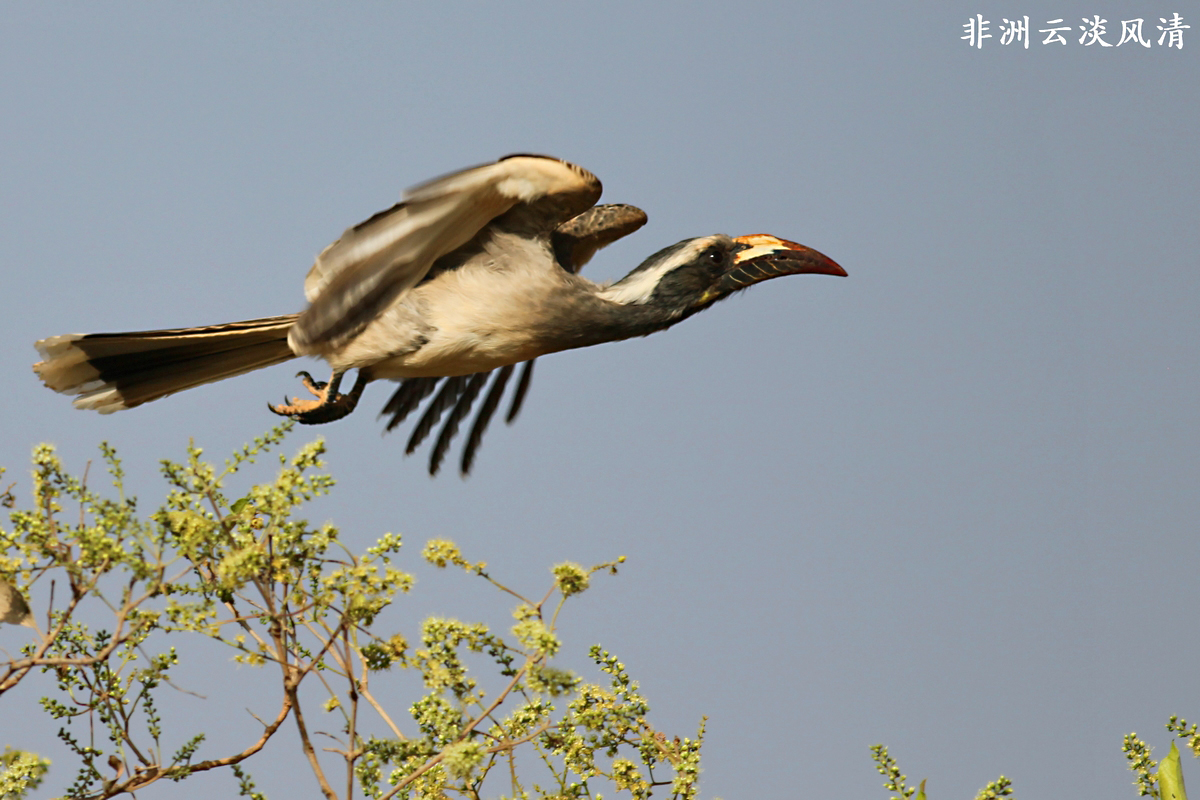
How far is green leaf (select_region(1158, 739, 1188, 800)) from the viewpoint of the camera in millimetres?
3291

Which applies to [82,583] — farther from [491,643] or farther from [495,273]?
[495,273]

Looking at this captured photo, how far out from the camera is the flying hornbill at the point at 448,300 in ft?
13.0

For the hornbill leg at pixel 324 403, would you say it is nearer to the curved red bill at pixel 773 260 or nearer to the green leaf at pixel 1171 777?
the curved red bill at pixel 773 260

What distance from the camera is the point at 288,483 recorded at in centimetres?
285

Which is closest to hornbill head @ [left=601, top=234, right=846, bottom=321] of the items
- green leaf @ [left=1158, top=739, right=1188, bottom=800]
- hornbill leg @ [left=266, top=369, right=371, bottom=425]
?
hornbill leg @ [left=266, top=369, right=371, bottom=425]

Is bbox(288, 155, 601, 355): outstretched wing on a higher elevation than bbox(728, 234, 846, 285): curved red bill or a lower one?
lower

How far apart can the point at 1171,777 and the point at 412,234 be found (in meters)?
2.95

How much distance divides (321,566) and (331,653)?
0.76 feet

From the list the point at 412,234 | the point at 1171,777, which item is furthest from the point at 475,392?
the point at 1171,777

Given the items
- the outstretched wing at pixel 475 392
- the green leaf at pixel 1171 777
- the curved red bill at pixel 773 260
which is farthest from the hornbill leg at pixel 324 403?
the green leaf at pixel 1171 777

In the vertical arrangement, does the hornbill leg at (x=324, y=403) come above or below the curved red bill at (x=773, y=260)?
below

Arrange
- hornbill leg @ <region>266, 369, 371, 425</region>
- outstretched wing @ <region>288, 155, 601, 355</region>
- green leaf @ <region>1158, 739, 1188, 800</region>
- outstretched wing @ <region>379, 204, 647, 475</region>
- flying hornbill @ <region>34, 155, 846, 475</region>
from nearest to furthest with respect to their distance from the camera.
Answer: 1. green leaf @ <region>1158, 739, 1188, 800</region>
2. outstretched wing @ <region>288, 155, 601, 355</region>
3. flying hornbill @ <region>34, 155, 846, 475</region>
4. hornbill leg @ <region>266, 369, 371, 425</region>
5. outstretched wing @ <region>379, 204, 647, 475</region>

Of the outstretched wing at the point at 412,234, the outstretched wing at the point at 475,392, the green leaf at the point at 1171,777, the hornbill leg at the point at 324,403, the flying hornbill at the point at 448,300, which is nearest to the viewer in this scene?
the green leaf at the point at 1171,777

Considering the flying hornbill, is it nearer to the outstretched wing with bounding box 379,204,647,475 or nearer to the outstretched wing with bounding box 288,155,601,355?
the outstretched wing with bounding box 288,155,601,355
